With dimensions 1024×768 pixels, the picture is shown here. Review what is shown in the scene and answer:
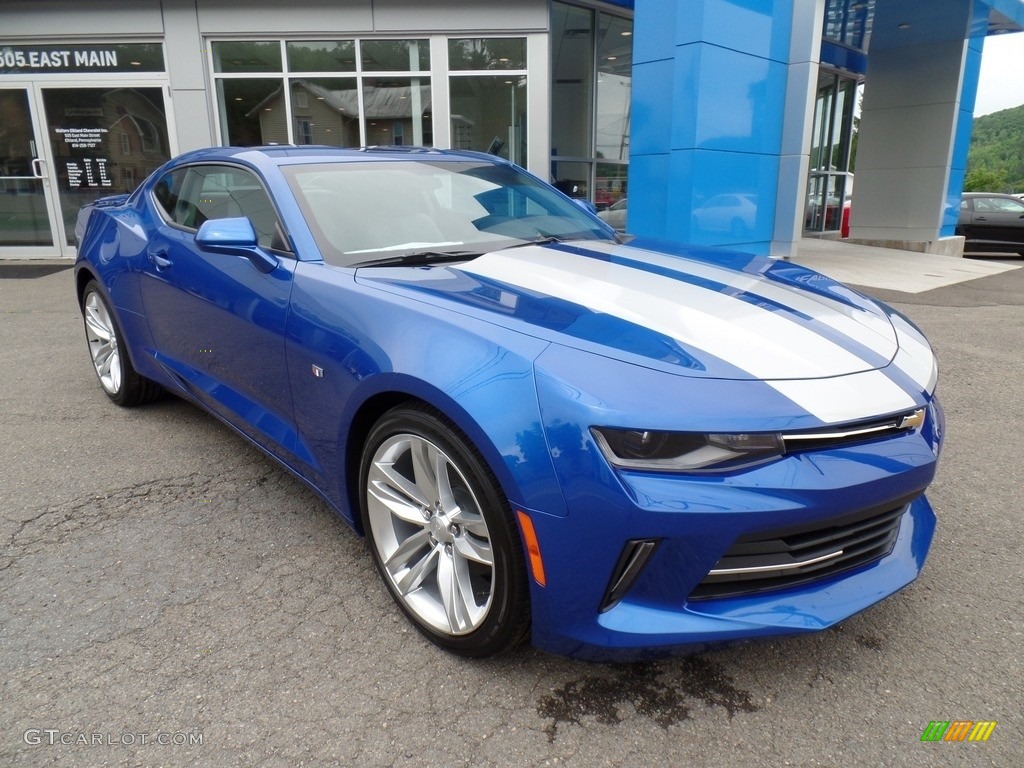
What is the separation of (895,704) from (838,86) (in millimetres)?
19666

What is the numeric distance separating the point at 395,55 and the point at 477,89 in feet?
4.13

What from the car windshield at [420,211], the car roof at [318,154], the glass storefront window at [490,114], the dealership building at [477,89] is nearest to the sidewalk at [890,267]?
the dealership building at [477,89]

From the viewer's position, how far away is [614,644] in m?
1.70

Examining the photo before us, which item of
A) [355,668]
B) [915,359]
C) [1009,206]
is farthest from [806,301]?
[1009,206]

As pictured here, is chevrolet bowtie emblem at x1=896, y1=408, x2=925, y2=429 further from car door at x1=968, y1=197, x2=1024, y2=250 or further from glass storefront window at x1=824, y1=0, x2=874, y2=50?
car door at x1=968, y1=197, x2=1024, y2=250

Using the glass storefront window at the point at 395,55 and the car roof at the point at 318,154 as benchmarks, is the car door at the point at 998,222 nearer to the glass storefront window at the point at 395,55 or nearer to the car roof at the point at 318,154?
the glass storefront window at the point at 395,55

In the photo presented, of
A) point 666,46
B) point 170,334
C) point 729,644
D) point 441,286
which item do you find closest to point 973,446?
point 729,644

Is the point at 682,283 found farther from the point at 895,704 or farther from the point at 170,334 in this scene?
the point at 170,334

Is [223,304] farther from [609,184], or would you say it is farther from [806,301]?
[609,184]

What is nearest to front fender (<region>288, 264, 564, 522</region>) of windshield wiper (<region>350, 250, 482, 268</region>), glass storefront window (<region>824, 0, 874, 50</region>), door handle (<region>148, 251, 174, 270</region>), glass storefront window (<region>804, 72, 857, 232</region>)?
windshield wiper (<region>350, 250, 482, 268</region>)

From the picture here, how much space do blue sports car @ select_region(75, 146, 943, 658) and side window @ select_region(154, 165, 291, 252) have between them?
0.03 m

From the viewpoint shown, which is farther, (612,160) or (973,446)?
(612,160)

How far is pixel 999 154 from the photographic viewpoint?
7912cm

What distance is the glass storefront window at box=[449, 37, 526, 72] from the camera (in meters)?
10.3
